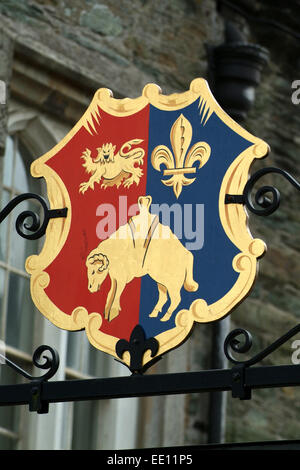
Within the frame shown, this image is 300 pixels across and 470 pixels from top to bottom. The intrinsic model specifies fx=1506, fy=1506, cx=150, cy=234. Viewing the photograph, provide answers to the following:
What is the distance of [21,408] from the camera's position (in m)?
7.41

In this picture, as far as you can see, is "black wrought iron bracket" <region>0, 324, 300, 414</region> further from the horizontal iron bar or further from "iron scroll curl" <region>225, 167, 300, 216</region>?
"iron scroll curl" <region>225, 167, 300, 216</region>

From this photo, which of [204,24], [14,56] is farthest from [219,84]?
[14,56]

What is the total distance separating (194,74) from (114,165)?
3.82 metres

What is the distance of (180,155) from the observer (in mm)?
4820

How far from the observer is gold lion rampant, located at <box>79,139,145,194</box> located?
16.1 ft

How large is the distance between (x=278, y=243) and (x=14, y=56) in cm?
259

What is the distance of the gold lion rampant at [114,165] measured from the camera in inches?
193

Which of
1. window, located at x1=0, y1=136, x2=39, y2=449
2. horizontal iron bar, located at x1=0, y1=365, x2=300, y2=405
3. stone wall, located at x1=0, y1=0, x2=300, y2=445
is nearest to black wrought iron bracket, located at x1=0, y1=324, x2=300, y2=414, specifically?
horizontal iron bar, located at x1=0, y1=365, x2=300, y2=405

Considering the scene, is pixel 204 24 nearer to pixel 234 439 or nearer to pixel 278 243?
pixel 278 243

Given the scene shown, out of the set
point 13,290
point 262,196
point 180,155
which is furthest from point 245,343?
point 13,290

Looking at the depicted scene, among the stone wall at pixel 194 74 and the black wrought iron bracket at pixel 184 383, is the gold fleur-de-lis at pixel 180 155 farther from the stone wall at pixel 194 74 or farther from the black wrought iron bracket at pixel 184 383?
the stone wall at pixel 194 74

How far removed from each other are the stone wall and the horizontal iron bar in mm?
2881

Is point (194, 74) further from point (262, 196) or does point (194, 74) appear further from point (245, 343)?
point (245, 343)

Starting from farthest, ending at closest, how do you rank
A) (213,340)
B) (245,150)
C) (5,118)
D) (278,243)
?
1. (278,243)
2. (213,340)
3. (5,118)
4. (245,150)
